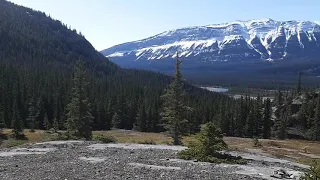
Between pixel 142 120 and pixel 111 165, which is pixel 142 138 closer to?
pixel 142 120

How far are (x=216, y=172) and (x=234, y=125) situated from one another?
97.0 metres

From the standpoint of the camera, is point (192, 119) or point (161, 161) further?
point (192, 119)

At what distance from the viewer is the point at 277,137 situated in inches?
4343

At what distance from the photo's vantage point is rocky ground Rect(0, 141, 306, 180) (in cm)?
2688

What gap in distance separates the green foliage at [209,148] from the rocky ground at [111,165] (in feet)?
4.43

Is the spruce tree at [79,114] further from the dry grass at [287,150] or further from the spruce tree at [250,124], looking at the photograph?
the spruce tree at [250,124]

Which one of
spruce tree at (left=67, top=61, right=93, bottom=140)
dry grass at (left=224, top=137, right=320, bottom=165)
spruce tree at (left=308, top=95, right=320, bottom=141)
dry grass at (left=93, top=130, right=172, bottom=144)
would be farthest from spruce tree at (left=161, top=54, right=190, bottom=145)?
spruce tree at (left=308, top=95, right=320, bottom=141)

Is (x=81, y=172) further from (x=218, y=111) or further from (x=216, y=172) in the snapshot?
(x=218, y=111)

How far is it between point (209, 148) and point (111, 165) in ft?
31.4

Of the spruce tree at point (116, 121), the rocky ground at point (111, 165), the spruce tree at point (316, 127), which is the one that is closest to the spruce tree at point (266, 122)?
the spruce tree at point (316, 127)

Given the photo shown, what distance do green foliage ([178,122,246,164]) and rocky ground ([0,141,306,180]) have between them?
53.2 inches

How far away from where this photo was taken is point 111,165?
3053cm

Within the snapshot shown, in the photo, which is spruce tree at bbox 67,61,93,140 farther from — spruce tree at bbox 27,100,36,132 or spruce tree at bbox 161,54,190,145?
spruce tree at bbox 27,100,36,132

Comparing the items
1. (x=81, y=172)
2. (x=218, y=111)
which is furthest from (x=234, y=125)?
(x=81, y=172)
